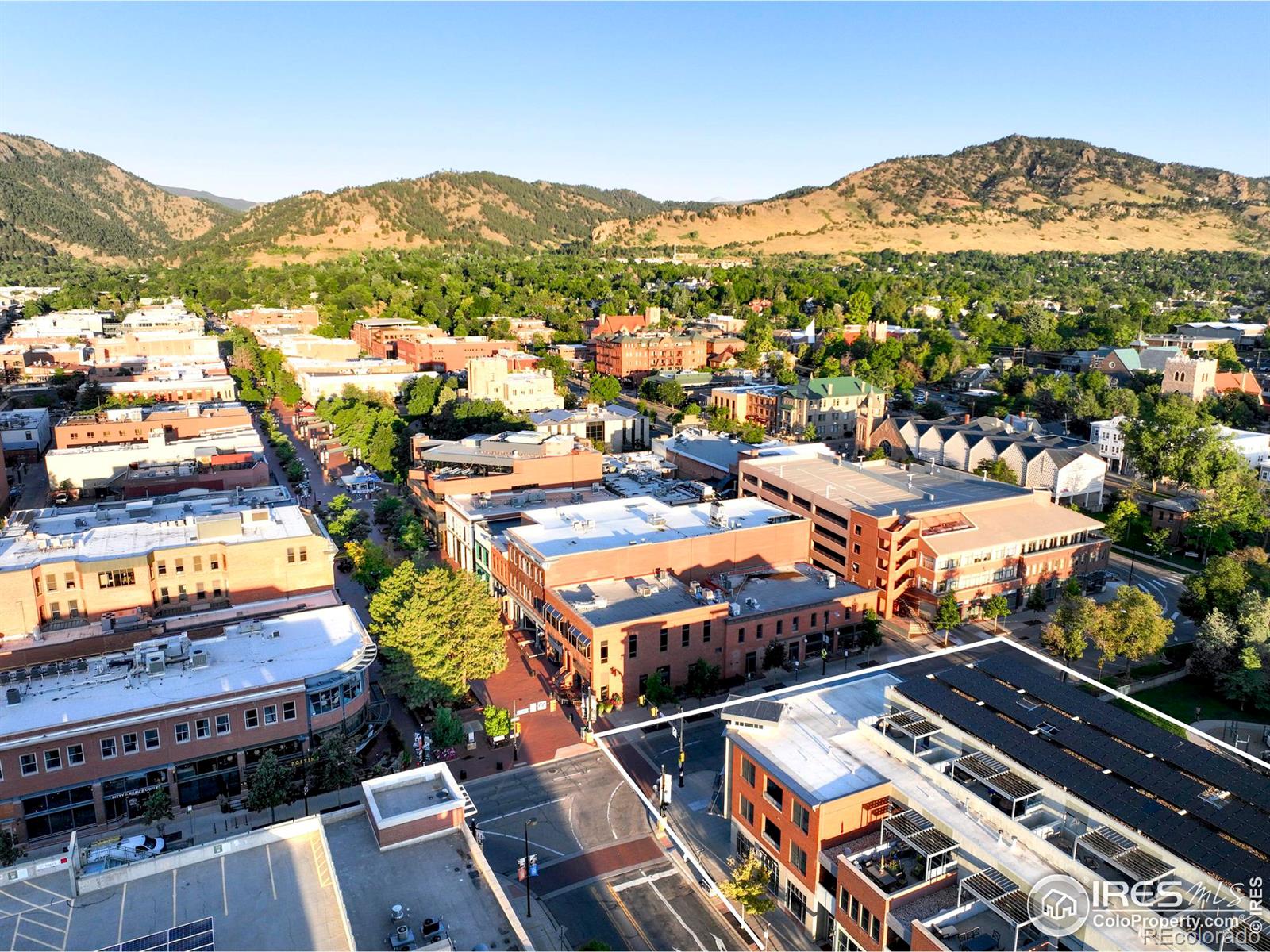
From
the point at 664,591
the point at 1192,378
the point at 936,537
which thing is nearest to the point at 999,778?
the point at 664,591

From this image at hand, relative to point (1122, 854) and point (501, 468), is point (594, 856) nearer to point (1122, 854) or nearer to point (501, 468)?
point (1122, 854)

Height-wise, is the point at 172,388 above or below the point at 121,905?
above

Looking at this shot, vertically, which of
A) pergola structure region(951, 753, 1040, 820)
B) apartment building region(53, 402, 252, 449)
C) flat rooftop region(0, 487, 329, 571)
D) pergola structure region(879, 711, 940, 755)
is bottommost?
pergola structure region(951, 753, 1040, 820)

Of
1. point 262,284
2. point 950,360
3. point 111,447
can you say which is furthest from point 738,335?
point 262,284

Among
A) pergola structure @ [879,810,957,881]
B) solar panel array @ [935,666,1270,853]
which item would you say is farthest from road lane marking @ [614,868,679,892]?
solar panel array @ [935,666,1270,853]

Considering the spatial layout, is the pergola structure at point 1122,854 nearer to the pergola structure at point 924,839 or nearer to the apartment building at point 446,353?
the pergola structure at point 924,839

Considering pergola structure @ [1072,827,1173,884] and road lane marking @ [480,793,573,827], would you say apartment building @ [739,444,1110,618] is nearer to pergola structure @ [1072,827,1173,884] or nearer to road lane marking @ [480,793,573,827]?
road lane marking @ [480,793,573,827]
